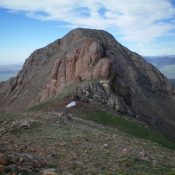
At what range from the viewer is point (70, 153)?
683 inches

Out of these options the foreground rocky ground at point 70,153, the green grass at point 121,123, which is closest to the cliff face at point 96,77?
the green grass at point 121,123

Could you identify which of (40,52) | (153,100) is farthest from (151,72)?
(40,52)

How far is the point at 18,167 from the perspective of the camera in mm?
13625

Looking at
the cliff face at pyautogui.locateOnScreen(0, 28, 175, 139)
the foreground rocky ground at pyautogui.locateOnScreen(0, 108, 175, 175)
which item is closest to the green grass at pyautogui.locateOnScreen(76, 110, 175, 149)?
the cliff face at pyautogui.locateOnScreen(0, 28, 175, 139)

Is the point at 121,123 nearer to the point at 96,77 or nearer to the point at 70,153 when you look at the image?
the point at 96,77

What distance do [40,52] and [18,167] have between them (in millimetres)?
118590

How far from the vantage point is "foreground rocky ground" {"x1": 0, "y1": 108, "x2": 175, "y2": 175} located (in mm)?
14398

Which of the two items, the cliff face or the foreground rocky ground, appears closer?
the foreground rocky ground

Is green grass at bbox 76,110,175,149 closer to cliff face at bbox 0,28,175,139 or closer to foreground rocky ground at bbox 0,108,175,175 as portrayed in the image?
cliff face at bbox 0,28,175,139

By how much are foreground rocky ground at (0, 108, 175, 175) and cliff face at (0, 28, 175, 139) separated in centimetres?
1974

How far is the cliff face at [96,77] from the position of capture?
168ft

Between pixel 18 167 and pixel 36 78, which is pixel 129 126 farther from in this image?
pixel 36 78

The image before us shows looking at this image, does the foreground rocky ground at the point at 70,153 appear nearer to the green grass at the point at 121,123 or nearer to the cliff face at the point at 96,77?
the green grass at the point at 121,123

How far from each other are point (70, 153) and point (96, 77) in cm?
3263
